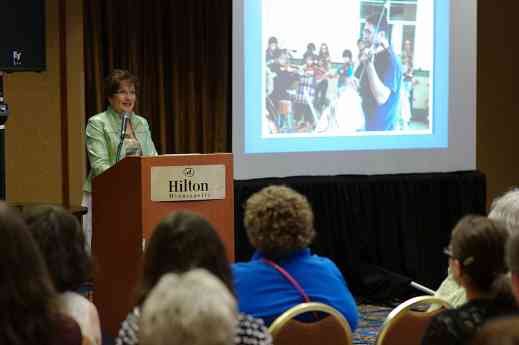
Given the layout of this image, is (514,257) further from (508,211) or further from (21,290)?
(508,211)

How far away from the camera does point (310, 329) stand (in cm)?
257

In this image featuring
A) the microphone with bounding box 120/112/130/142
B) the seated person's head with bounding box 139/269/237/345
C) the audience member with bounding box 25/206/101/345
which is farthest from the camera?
the microphone with bounding box 120/112/130/142

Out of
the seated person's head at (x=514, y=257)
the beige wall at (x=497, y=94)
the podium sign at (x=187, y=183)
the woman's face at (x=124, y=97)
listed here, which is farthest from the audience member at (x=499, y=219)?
the beige wall at (x=497, y=94)

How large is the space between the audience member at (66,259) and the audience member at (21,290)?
488 mm

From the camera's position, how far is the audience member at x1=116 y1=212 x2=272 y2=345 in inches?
84.0

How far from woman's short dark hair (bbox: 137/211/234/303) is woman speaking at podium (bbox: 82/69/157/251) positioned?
2892 mm

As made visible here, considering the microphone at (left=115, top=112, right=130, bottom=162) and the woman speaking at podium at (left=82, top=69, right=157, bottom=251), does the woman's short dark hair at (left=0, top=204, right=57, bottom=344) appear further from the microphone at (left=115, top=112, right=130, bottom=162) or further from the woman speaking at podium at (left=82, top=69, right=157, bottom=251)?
the woman speaking at podium at (left=82, top=69, right=157, bottom=251)

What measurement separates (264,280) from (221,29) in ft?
12.5

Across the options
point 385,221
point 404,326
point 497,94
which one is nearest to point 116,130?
point 385,221

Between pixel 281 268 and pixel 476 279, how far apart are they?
657 mm

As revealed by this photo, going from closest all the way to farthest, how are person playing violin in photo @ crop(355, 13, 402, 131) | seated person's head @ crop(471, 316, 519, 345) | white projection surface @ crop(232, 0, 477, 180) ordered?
seated person's head @ crop(471, 316, 519, 345) < white projection surface @ crop(232, 0, 477, 180) < person playing violin in photo @ crop(355, 13, 402, 131)

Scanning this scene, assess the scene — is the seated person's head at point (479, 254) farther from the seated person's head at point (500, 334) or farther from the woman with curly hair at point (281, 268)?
the seated person's head at point (500, 334)

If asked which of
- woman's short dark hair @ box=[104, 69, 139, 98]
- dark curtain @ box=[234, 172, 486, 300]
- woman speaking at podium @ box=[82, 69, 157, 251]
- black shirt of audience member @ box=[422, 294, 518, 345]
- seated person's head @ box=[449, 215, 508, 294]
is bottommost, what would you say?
dark curtain @ box=[234, 172, 486, 300]

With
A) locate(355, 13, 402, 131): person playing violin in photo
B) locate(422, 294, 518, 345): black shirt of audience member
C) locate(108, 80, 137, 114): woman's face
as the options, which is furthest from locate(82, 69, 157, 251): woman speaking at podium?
locate(422, 294, 518, 345): black shirt of audience member
